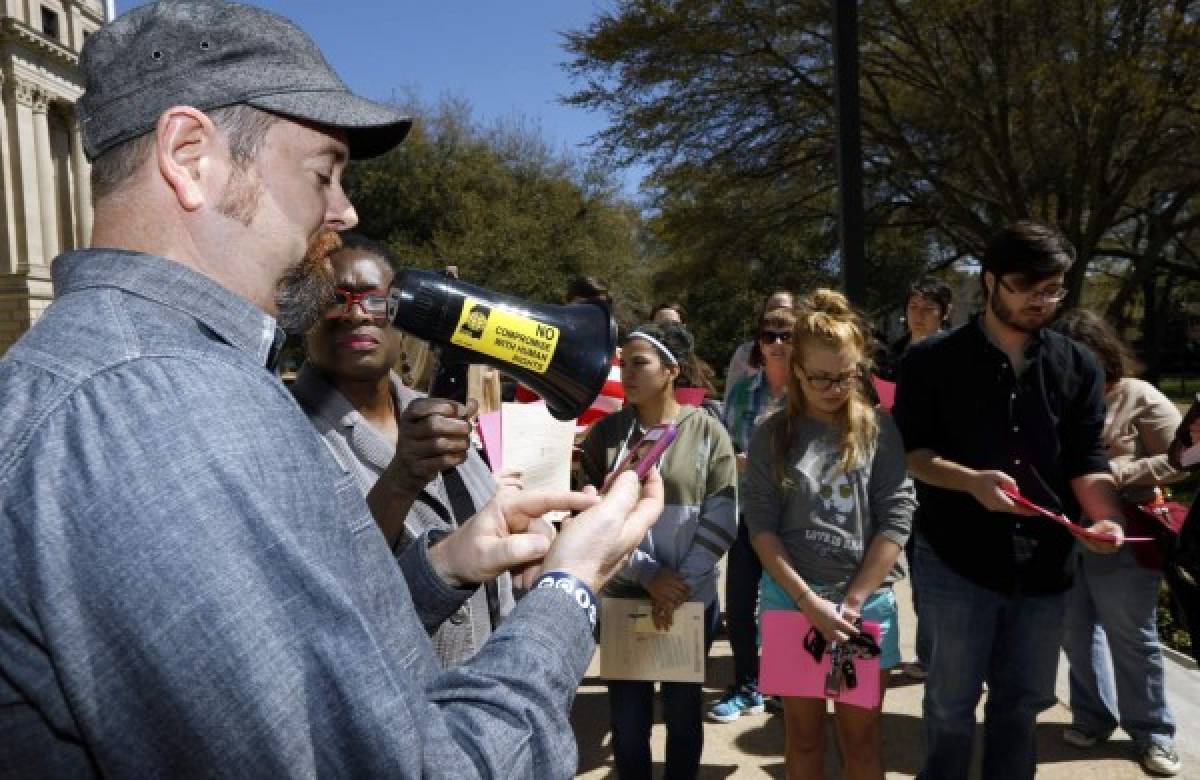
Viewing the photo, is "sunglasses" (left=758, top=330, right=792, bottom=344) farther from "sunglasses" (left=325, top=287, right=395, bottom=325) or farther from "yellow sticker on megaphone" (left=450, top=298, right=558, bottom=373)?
"yellow sticker on megaphone" (left=450, top=298, right=558, bottom=373)

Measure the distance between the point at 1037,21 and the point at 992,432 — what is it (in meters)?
11.1

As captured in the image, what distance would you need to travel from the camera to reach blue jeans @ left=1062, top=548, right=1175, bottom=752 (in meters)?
4.05

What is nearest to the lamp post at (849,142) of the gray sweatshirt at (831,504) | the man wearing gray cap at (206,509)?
the gray sweatshirt at (831,504)

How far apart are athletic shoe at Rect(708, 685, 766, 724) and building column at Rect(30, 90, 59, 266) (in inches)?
2141

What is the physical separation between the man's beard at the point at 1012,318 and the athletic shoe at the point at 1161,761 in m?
2.17

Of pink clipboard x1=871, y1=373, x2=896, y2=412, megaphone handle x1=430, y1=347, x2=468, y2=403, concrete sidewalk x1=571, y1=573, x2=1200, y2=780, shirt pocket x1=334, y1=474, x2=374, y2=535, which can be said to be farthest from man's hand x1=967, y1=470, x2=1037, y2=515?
shirt pocket x1=334, y1=474, x2=374, y2=535

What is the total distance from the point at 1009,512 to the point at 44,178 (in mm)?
57626

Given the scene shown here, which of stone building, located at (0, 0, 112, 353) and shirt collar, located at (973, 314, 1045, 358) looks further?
stone building, located at (0, 0, 112, 353)

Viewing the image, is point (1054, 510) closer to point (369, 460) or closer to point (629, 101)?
point (369, 460)

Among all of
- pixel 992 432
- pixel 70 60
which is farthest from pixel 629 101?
pixel 70 60

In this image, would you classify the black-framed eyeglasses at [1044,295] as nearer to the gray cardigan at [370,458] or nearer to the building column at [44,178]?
the gray cardigan at [370,458]

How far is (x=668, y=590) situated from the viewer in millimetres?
3535

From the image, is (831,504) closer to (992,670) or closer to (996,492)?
(996,492)

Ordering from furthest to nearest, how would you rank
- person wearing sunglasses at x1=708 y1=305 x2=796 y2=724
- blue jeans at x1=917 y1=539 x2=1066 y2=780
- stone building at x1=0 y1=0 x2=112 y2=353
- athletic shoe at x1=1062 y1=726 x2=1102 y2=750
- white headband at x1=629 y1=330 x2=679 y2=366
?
stone building at x1=0 y1=0 x2=112 y2=353
person wearing sunglasses at x1=708 y1=305 x2=796 y2=724
athletic shoe at x1=1062 y1=726 x2=1102 y2=750
white headband at x1=629 y1=330 x2=679 y2=366
blue jeans at x1=917 y1=539 x2=1066 y2=780
